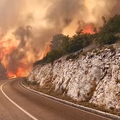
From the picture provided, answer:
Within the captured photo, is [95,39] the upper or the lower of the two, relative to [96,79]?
upper

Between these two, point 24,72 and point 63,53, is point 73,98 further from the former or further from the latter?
point 24,72

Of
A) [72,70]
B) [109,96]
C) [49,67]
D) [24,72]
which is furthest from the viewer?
[24,72]

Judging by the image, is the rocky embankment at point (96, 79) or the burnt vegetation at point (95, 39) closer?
the rocky embankment at point (96, 79)

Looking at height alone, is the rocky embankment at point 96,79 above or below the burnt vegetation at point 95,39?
below

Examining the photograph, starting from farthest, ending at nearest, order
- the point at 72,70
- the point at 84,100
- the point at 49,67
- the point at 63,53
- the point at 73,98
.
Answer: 1. the point at 49,67
2. the point at 63,53
3. the point at 72,70
4. the point at 73,98
5. the point at 84,100

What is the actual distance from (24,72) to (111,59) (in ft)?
262

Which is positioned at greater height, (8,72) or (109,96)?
(8,72)

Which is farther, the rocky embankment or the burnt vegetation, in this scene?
the burnt vegetation

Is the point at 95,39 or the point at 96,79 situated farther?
the point at 95,39

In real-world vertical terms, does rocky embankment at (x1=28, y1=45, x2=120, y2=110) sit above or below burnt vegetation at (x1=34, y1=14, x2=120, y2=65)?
below


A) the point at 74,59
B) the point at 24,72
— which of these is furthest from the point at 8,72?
the point at 74,59

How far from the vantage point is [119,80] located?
11016mm

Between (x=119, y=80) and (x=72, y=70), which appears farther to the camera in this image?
(x=72, y=70)

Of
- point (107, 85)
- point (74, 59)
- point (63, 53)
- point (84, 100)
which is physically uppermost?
point (63, 53)
